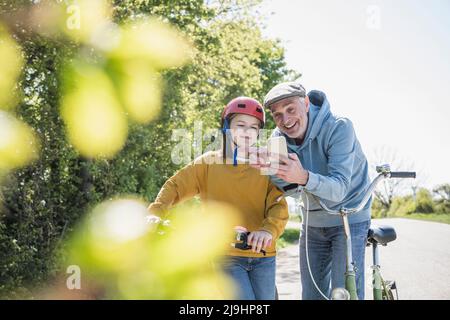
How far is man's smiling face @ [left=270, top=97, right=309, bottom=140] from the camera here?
3.23 metres

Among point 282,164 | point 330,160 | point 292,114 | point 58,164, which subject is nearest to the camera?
point 282,164

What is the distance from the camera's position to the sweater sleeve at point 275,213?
122 inches

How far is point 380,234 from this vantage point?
370 cm

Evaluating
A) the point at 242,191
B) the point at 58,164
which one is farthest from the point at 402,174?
the point at 58,164

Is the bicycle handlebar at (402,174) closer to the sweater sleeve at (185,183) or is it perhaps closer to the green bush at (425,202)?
the sweater sleeve at (185,183)

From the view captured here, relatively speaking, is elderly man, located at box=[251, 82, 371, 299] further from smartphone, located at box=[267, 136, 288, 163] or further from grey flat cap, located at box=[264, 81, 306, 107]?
smartphone, located at box=[267, 136, 288, 163]

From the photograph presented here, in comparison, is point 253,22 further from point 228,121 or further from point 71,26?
point 228,121

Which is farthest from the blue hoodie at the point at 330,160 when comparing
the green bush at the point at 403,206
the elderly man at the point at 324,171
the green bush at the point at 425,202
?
the green bush at the point at 403,206

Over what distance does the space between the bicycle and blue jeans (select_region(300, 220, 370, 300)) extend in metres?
0.12

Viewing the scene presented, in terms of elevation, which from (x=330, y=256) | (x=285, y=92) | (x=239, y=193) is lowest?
(x=330, y=256)

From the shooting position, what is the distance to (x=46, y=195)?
7766mm

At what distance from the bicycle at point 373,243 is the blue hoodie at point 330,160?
0.12m

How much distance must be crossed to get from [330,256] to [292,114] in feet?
3.90

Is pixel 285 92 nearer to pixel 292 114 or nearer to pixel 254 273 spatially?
pixel 292 114
